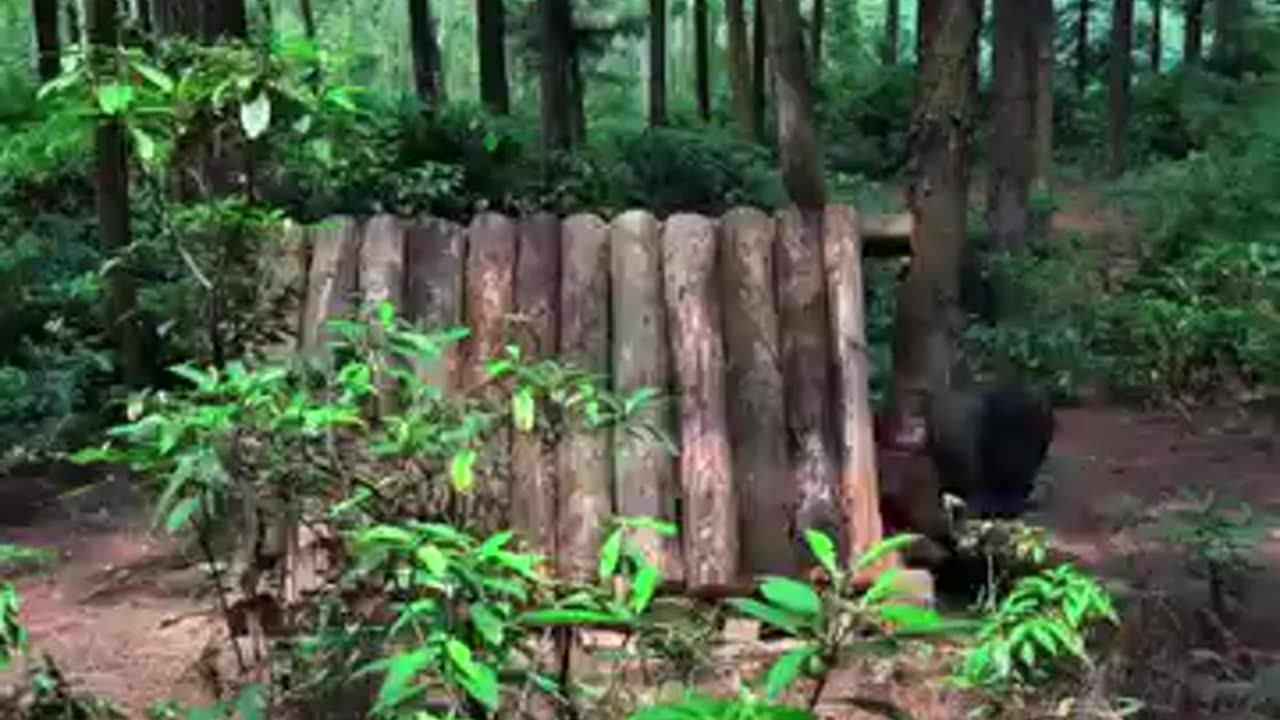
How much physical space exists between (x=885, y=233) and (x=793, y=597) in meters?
3.85

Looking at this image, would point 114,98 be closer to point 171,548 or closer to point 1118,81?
point 171,548

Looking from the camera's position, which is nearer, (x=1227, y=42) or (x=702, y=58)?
(x=702, y=58)

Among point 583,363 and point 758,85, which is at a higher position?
point 758,85

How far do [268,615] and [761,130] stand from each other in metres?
20.2

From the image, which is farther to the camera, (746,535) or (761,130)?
(761,130)

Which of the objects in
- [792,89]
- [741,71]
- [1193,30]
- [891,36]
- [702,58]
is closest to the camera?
[792,89]

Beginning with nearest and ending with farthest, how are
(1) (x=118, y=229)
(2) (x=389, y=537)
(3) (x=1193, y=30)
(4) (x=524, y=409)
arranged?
(2) (x=389, y=537) < (4) (x=524, y=409) < (1) (x=118, y=229) < (3) (x=1193, y=30)

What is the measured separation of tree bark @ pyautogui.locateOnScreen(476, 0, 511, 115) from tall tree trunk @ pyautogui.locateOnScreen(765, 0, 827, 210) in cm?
1154

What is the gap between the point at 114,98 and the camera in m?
3.18

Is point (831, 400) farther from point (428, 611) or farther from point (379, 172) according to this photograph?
point (379, 172)

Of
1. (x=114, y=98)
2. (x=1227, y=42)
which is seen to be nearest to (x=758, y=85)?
(x=1227, y=42)

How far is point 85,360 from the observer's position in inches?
388

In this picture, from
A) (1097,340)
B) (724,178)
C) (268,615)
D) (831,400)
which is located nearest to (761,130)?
(724,178)

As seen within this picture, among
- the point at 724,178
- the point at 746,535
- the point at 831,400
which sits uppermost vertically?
the point at 724,178
